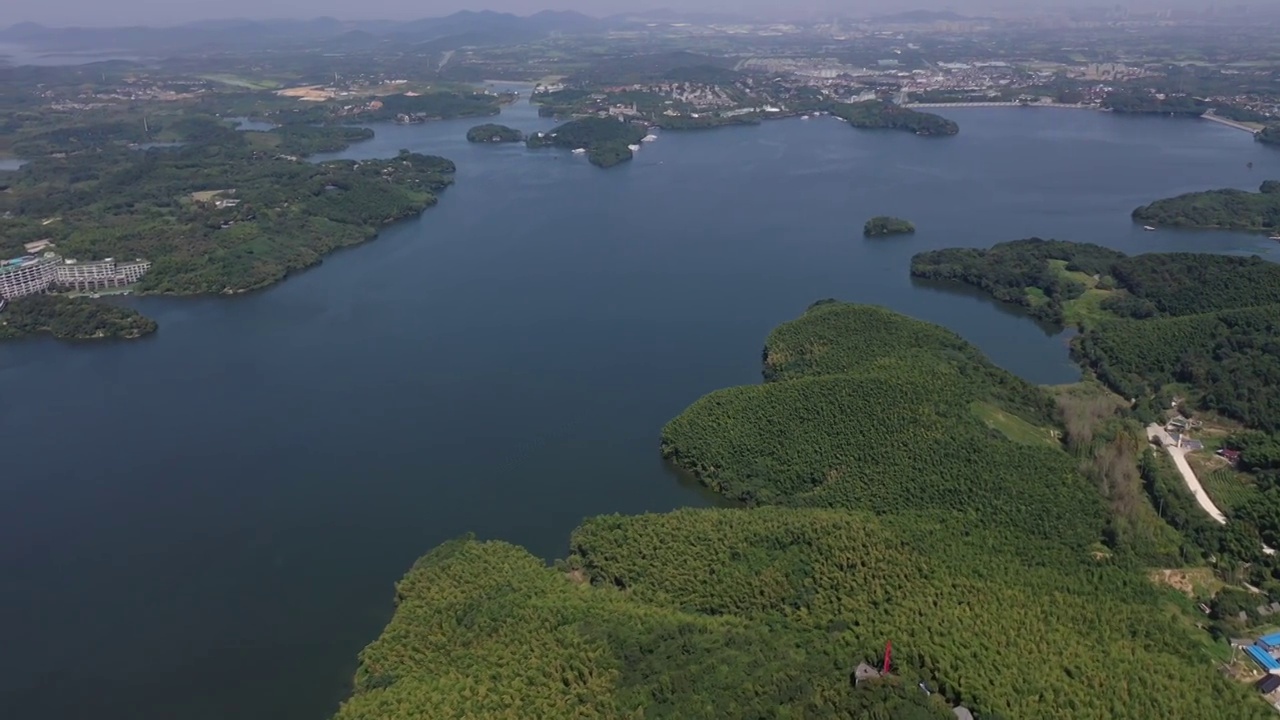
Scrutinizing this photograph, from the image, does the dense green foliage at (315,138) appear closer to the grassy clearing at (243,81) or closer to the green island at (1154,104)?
the grassy clearing at (243,81)

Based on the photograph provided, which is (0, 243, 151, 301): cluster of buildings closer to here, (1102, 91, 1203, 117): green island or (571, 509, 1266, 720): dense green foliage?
(571, 509, 1266, 720): dense green foliage

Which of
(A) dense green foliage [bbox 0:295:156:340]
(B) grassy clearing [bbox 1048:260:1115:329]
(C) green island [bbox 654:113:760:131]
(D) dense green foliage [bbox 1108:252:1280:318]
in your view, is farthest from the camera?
(C) green island [bbox 654:113:760:131]

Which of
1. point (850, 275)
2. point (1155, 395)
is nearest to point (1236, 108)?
point (850, 275)

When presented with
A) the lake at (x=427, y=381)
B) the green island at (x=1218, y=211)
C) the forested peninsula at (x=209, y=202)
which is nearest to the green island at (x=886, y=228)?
the lake at (x=427, y=381)

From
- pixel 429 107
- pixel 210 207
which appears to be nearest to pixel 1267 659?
pixel 210 207

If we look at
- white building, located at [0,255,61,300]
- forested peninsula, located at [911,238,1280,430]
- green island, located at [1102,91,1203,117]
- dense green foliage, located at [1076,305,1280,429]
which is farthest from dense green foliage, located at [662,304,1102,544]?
green island, located at [1102,91,1203,117]

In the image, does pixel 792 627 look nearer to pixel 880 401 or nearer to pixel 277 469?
pixel 880 401
